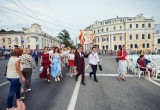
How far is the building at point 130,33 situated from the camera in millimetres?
86062

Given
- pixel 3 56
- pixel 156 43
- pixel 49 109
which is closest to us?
pixel 49 109

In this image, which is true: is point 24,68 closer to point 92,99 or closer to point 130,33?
point 92,99

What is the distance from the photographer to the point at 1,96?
7102 mm

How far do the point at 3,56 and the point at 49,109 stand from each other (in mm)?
41867

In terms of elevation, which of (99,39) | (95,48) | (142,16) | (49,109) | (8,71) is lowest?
(49,109)

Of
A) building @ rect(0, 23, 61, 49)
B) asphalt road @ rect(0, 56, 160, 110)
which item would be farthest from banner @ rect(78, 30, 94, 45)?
building @ rect(0, 23, 61, 49)

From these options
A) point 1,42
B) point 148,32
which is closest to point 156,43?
point 148,32

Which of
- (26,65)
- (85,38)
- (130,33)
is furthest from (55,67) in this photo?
(130,33)

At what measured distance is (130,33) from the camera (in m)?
88.4

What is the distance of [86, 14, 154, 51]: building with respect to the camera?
86.1 m

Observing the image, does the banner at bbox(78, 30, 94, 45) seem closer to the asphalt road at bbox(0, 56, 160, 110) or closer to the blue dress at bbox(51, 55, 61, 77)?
the blue dress at bbox(51, 55, 61, 77)

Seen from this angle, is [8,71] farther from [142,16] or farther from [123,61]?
[142,16]

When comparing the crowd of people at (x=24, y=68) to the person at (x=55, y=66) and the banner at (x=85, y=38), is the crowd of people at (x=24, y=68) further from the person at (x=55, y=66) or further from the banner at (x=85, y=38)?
the banner at (x=85, y=38)

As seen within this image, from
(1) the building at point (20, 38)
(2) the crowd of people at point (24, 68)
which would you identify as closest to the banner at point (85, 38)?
(2) the crowd of people at point (24, 68)
